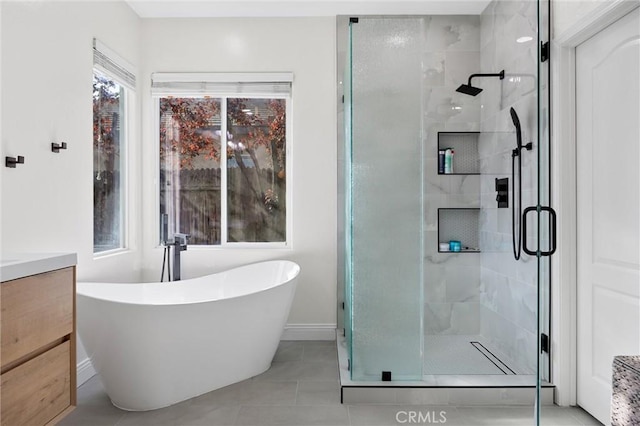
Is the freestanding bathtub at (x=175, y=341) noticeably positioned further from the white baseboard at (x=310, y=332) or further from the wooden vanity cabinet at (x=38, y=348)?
the white baseboard at (x=310, y=332)

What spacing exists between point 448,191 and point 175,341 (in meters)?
2.09

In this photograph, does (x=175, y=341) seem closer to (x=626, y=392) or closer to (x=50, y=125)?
(x=50, y=125)

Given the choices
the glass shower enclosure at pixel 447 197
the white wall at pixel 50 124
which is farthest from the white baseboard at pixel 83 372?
the glass shower enclosure at pixel 447 197

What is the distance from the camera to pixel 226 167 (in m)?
3.76

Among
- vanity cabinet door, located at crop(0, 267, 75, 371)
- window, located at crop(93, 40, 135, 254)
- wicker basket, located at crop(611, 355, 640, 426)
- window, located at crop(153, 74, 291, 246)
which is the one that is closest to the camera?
wicker basket, located at crop(611, 355, 640, 426)

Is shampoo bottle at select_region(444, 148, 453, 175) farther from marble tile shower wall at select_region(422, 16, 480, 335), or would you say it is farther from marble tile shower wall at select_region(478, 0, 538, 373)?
marble tile shower wall at select_region(478, 0, 538, 373)

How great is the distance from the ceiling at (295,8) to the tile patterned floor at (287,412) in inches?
115

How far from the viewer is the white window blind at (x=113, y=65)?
2.94 meters

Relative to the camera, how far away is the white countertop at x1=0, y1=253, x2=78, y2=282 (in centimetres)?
147

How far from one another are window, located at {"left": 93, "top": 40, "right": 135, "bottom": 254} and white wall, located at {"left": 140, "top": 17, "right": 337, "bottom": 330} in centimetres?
38

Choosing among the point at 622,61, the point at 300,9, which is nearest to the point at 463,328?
the point at 622,61

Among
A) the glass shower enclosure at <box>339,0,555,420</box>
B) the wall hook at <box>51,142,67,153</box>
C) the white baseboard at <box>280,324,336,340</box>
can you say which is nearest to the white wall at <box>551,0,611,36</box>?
the glass shower enclosure at <box>339,0,555,420</box>

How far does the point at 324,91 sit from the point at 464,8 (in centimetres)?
134

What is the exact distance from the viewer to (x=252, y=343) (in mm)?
2652
